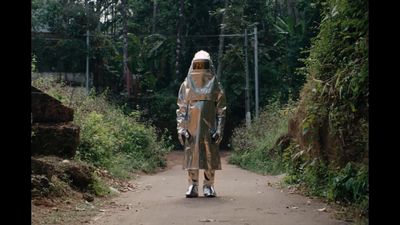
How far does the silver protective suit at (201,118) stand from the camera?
856 cm

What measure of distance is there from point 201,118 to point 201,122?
0.06 metres

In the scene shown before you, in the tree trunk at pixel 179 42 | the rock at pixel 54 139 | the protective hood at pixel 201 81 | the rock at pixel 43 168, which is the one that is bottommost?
the rock at pixel 43 168

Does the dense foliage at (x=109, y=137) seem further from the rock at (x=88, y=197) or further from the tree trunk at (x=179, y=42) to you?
the tree trunk at (x=179, y=42)

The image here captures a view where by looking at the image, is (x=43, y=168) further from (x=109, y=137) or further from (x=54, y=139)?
(x=109, y=137)

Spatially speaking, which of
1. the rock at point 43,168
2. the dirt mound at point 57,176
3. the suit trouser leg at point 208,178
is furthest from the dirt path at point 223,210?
the rock at point 43,168

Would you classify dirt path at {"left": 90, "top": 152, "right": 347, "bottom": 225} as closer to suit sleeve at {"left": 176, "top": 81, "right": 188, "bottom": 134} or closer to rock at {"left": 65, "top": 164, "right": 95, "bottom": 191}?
rock at {"left": 65, "top": 164, "right": 95, "bottom": 191}

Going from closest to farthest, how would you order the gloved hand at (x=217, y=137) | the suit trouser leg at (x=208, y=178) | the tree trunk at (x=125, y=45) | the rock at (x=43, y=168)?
1. the rock at (x=43, y=168)
2. the suit trouser leg at (x=208, y=178)
3. the gloved hand at (x=217, y=137)
4. the tree trunk at (x=125, y=45)

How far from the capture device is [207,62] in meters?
8.88

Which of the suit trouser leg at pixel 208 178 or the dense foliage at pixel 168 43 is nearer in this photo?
the suit trouser leg at pixel 208 178

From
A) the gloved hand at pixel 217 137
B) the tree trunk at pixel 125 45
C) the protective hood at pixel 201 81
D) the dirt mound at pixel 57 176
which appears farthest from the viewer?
the tree trunk at pixel 125 45

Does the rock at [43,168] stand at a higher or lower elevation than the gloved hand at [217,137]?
lower

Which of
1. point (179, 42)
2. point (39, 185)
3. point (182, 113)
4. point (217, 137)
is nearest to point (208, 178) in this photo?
point (217, 137)

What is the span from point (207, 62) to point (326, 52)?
238cm
